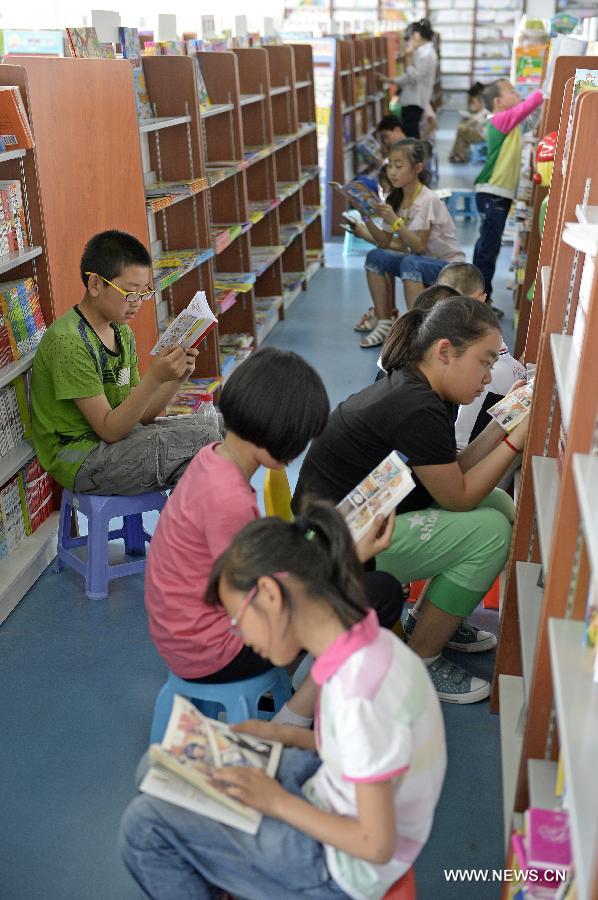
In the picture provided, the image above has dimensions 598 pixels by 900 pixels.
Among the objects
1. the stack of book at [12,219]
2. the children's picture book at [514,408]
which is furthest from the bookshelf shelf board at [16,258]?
the children's picture book at [514,408]

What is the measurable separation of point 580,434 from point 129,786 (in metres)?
1.49

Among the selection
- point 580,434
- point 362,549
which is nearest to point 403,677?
point 580,434

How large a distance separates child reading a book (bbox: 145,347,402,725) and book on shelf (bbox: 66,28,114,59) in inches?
82.6

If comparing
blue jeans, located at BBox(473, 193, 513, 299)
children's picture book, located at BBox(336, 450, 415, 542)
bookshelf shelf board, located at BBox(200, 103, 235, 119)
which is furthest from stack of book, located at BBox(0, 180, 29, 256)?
blue jeans, located at BBox(473, 193, 513, 299)

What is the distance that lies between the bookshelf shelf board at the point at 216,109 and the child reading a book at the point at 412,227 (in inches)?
40.0

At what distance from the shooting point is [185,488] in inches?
86.4

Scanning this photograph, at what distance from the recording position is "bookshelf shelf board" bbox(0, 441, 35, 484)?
328 centimetres

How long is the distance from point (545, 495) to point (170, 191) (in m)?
2.82

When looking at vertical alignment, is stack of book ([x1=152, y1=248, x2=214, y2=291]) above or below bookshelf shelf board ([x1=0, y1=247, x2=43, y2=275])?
below

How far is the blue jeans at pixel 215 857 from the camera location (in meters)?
1.66

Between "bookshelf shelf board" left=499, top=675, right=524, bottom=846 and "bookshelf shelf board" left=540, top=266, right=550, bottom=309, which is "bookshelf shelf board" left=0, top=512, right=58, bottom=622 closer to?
"bookshelf shelf board" left=499, top=675, right=524, bottom=846

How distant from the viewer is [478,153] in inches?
546

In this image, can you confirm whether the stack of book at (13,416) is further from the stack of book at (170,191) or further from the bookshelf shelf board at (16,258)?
the stack of book at (170,191)

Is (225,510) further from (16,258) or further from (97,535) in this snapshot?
(16,258)
